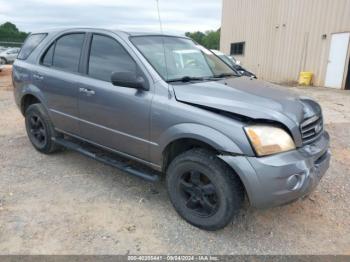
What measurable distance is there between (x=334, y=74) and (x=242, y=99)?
1252 cm

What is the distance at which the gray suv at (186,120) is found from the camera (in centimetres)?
271

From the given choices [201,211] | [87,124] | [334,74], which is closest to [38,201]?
[87,124]

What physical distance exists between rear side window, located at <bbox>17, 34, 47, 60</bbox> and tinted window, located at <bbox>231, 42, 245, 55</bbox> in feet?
60.5

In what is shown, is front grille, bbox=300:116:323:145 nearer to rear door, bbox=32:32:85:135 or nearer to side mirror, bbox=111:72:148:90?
side mirror, bbox=111:72:148:90

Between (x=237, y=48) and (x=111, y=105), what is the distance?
20.5 metres

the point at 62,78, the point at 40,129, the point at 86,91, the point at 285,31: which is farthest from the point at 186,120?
the point at 285,31

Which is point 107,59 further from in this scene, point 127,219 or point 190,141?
point 127,219

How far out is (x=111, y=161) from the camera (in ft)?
12.4

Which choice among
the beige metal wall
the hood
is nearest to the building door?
the beige metal wall

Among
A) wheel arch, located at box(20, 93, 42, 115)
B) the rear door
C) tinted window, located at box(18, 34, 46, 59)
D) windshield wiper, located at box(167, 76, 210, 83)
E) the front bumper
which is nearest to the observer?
the front bumper

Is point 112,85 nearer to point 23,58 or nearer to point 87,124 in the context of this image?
point 87,124

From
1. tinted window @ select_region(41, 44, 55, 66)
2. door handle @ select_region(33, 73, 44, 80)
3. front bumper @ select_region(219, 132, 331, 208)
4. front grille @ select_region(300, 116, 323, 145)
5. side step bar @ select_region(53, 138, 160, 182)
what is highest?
tinted window @ select_region(41, 44, 55, 66)

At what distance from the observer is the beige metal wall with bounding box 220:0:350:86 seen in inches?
549

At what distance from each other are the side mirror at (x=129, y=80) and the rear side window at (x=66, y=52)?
1.07m
